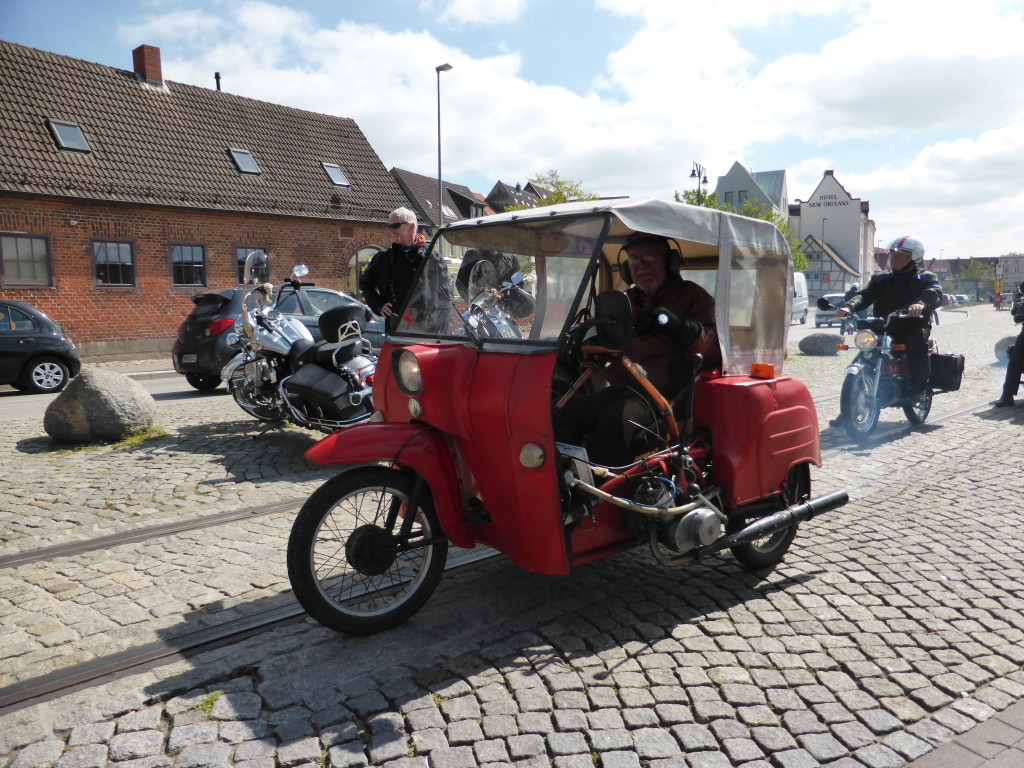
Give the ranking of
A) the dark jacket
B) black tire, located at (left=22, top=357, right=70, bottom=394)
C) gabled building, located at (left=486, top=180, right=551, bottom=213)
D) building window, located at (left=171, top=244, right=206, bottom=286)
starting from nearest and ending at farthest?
the dark jacket
black tire, located at (left=22, top=357, right=70, bottom=394)
building window, located at (left=171, top=244, right=206, bottom=286)
gabled building, located at (left=486, top=180, right=551, bottom=213)

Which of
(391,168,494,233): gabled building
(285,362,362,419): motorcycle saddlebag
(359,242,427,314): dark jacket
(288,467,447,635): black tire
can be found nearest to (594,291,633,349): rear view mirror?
(288,467,447,635): black tire

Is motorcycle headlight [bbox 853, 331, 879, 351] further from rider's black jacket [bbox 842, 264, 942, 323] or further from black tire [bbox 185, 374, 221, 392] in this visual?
black tire [bbox 185, 374, 221, 392]

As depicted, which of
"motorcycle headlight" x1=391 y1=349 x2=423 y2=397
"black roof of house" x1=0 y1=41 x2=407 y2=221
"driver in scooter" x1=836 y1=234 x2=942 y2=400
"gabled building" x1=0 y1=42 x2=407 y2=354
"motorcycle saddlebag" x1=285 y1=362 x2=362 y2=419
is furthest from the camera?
"black roof of house" x1=0 y1=41 x2=407 y2=221

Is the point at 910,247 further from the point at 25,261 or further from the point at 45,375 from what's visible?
the point at 25,261

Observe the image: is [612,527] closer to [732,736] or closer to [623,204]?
[732,736]

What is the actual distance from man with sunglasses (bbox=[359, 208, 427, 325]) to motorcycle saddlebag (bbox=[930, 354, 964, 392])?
19.4 feet

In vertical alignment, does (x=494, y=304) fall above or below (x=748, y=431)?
above

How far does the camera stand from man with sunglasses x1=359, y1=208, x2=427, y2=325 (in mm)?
6504

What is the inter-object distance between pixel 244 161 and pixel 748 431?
23679 millimetres

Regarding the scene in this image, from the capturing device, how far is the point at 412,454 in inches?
139

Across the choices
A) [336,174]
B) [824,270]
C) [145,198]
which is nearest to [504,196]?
[336,174]

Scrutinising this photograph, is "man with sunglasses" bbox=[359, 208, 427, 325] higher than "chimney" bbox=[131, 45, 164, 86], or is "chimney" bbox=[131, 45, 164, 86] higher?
"chimney" bbox=[131, 45, 164, 86]

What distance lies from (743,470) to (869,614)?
0.87m

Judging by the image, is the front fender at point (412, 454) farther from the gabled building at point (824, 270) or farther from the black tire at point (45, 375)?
the gabled building at point (824, 270)
